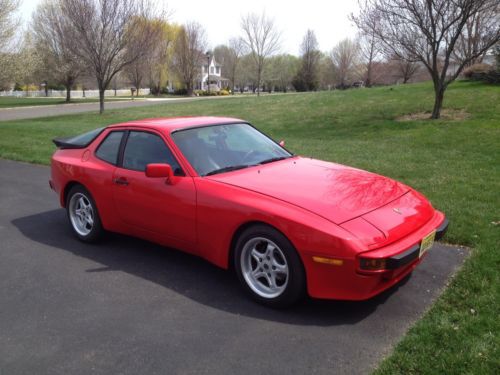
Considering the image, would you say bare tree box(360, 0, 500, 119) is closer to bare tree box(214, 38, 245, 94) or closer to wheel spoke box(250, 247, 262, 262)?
wheel spoke box(250, 247, 262, 262)

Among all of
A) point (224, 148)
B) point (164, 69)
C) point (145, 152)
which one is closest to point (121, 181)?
point (145, 152)

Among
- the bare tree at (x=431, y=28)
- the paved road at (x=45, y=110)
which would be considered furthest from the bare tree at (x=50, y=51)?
the bare tree at (x=431, y=28)

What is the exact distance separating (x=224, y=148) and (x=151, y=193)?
820mm

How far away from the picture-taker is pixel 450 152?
9.40 m

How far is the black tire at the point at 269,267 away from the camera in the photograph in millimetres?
3283

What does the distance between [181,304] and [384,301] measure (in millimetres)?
1605

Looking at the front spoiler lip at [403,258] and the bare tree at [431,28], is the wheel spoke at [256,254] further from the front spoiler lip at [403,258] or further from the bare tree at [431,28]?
the bare tree at [431,28]

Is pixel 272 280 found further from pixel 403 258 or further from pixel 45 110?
pixel 45 110

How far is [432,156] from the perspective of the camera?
910cm

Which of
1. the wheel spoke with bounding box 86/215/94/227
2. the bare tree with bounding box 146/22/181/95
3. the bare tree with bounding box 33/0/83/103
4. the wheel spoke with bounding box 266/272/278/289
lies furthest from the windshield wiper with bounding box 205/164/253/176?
the bare tree with bounding box 146/22/181/95

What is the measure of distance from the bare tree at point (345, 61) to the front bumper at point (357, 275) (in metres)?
72.6

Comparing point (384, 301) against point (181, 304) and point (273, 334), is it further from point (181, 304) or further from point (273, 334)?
point (181, 304)

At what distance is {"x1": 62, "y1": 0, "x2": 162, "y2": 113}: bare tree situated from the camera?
70.0ft

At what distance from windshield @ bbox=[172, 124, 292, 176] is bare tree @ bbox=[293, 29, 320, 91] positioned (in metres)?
66.7
